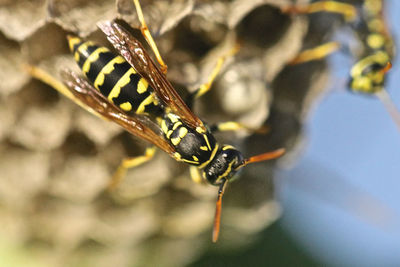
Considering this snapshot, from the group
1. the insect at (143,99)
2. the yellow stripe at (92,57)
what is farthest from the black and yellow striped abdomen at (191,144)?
the yellow stripe at (92,57)

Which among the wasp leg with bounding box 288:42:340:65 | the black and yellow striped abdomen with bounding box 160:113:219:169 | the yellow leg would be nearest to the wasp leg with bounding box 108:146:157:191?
the black and yellow striped abdomen with bounding box 160:113:219:169

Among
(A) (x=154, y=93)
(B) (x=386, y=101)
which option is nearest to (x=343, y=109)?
(B) (x=386, y=101)

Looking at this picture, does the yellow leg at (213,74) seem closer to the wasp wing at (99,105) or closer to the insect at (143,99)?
the insect at (143,99)

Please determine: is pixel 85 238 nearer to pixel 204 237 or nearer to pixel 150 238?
pixel 150 238

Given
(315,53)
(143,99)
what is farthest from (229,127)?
(315,53)

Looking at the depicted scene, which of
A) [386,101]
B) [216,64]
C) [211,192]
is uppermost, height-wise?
[386,101]

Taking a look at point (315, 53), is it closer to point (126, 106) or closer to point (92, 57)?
point (126, 106)

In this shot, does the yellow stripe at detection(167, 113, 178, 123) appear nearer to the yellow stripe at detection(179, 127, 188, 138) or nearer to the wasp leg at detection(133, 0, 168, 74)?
the yellow stripe at detection(179, 127, 188, 138)

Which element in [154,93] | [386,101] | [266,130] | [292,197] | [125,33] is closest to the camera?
[125,33]
